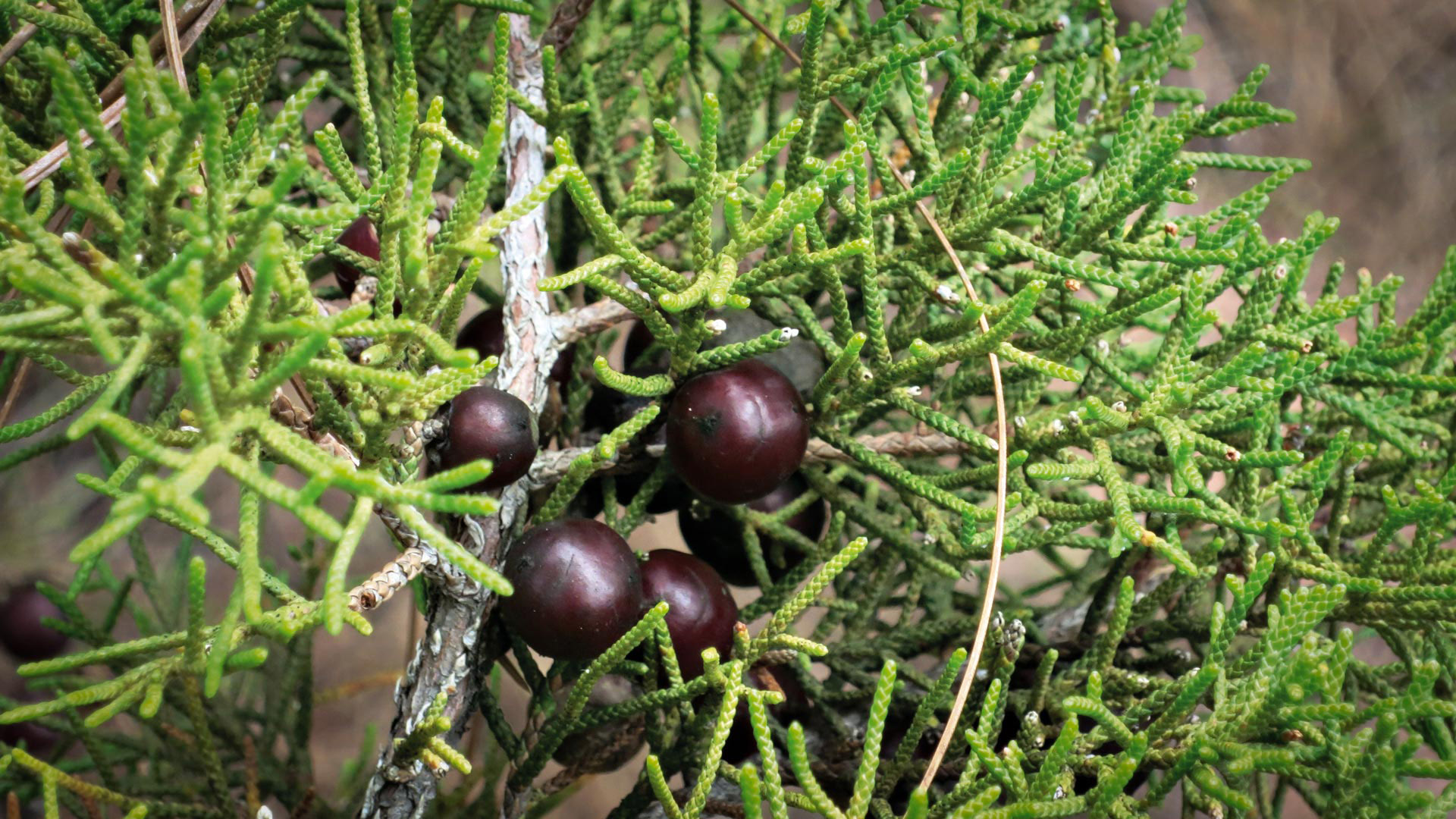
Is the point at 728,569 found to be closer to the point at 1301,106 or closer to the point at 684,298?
the point at 684,298

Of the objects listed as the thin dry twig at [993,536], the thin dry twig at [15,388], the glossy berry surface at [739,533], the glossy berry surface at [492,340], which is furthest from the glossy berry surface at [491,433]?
the thin dry twig at [15,388]

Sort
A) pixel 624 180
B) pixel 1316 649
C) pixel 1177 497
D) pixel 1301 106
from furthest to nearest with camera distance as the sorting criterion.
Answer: pixel 1301 106, pixel 624 180, pixel 1316 649, pixel 1177 497

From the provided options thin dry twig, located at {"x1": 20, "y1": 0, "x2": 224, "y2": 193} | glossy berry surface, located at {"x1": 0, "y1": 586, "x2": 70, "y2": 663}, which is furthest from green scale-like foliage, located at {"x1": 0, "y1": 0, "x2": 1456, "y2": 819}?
glossy berry surface, located at {"x1": 0, "y1": 586, "x2": 70, "y2": 663}

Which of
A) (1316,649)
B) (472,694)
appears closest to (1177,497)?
(1316,649)

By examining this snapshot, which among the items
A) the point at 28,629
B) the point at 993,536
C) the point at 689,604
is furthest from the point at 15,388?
the point at 993,536

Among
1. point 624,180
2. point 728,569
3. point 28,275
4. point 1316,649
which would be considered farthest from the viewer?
point 624,180

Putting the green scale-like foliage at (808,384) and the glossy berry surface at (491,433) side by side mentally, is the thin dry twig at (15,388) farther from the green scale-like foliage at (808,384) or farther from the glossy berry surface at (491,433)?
the glossy berry surface at (491,433)

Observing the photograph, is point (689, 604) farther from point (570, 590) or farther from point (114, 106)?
point (114, 106)
